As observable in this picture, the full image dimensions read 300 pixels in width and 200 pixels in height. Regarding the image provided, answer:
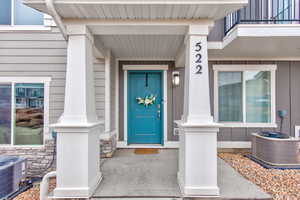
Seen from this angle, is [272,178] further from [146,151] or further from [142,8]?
[142,8]

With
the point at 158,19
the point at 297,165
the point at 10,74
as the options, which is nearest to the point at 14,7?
the point at 10,74

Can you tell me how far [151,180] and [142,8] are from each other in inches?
98.7

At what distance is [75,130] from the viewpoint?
240cm

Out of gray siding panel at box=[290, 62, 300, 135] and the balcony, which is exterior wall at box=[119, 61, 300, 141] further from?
the balcony

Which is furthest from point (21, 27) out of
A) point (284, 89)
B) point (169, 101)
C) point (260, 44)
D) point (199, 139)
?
point (284, 89)

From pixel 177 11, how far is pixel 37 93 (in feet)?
11.0

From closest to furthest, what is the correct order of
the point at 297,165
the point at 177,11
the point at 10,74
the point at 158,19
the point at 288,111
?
the point at 177,11 < the point at 158,19 < the point at 297,165 < the point at 10,74 < the point at 288,111

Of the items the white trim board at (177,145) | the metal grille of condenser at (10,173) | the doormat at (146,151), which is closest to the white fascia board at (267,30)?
the white trim board at (177,145)

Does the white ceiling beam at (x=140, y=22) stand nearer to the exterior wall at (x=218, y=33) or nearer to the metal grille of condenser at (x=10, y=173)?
the exterior wall at (x=218, y=33)

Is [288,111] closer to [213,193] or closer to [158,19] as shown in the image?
[213,193]

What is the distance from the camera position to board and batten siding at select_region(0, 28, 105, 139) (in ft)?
13.0

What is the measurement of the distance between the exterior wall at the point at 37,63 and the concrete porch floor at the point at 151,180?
148 centimetres

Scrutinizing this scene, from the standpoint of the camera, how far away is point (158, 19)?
2.47 metres

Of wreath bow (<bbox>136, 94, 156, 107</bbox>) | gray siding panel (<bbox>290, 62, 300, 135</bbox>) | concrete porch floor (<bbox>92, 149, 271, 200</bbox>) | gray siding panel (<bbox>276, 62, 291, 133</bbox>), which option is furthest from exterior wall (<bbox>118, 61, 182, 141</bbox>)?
gray siding panel (<bbox>290, 62, 300, 135</bbox>)
